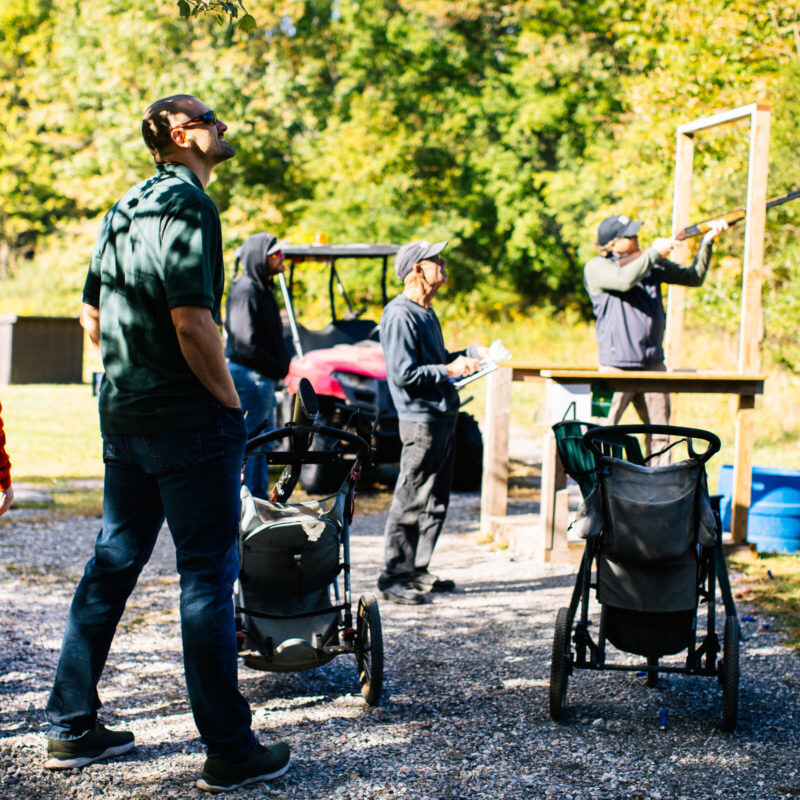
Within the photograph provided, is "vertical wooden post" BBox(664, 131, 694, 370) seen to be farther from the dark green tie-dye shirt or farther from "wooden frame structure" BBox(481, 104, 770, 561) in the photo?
the dark green tie-dye shirt

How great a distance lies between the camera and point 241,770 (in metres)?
3.09

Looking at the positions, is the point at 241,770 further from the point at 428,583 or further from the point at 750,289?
the point at 750,289

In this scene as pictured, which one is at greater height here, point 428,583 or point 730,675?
point 730,675

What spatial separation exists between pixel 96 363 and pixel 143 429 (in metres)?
23.0

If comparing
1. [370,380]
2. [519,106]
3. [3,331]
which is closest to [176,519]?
[370,380]

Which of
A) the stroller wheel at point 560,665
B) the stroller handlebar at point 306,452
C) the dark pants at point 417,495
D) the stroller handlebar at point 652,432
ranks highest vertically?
the stroller handlebar at point 652,432

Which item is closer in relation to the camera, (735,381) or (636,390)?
(636,390)

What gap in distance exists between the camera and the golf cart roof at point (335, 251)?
33.1 feet

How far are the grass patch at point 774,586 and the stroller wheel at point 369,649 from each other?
6.99ft

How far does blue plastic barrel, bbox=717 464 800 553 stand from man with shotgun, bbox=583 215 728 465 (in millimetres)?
712

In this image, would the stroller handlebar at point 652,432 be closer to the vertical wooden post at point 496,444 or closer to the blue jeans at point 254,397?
the blue jeans at point 254,397

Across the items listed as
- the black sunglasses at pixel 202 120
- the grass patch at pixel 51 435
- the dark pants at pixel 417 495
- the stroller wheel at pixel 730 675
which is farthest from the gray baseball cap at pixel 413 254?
the grass patch at pixel 51 435

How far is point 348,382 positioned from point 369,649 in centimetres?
516

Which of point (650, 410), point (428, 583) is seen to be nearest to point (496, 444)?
point (650, 410)
